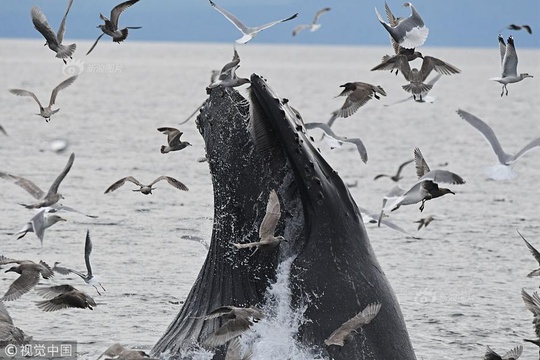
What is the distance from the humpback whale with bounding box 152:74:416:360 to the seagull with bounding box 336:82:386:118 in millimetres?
2580

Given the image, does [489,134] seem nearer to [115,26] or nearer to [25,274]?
[115,26]

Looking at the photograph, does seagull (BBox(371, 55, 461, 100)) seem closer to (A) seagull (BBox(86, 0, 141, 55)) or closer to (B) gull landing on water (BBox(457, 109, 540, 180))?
(B) gull landing on water (BBox(457, 109, 540, 180))

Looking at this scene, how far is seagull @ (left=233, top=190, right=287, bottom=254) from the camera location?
6.98 meters

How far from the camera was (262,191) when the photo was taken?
727 cm

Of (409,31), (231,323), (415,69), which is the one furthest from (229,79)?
(415,69)

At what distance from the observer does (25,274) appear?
896cm

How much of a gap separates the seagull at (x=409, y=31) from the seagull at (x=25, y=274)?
11.0 feet

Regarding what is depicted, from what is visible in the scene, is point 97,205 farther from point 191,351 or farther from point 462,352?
point 191,351

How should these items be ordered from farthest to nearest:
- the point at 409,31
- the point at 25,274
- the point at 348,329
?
1. the point at 409,31
2. the point at 25,274
3. the point at 348,329

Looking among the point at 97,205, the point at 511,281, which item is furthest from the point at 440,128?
the point at 511,281

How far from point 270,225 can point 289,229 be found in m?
0.29

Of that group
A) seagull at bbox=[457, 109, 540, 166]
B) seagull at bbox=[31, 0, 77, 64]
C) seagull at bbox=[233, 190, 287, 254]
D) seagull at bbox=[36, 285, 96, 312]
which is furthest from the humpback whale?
seagull at bbox=[31, 0, 77, 64]

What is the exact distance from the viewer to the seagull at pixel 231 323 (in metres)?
6.86

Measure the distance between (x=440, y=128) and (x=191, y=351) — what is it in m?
34.9
